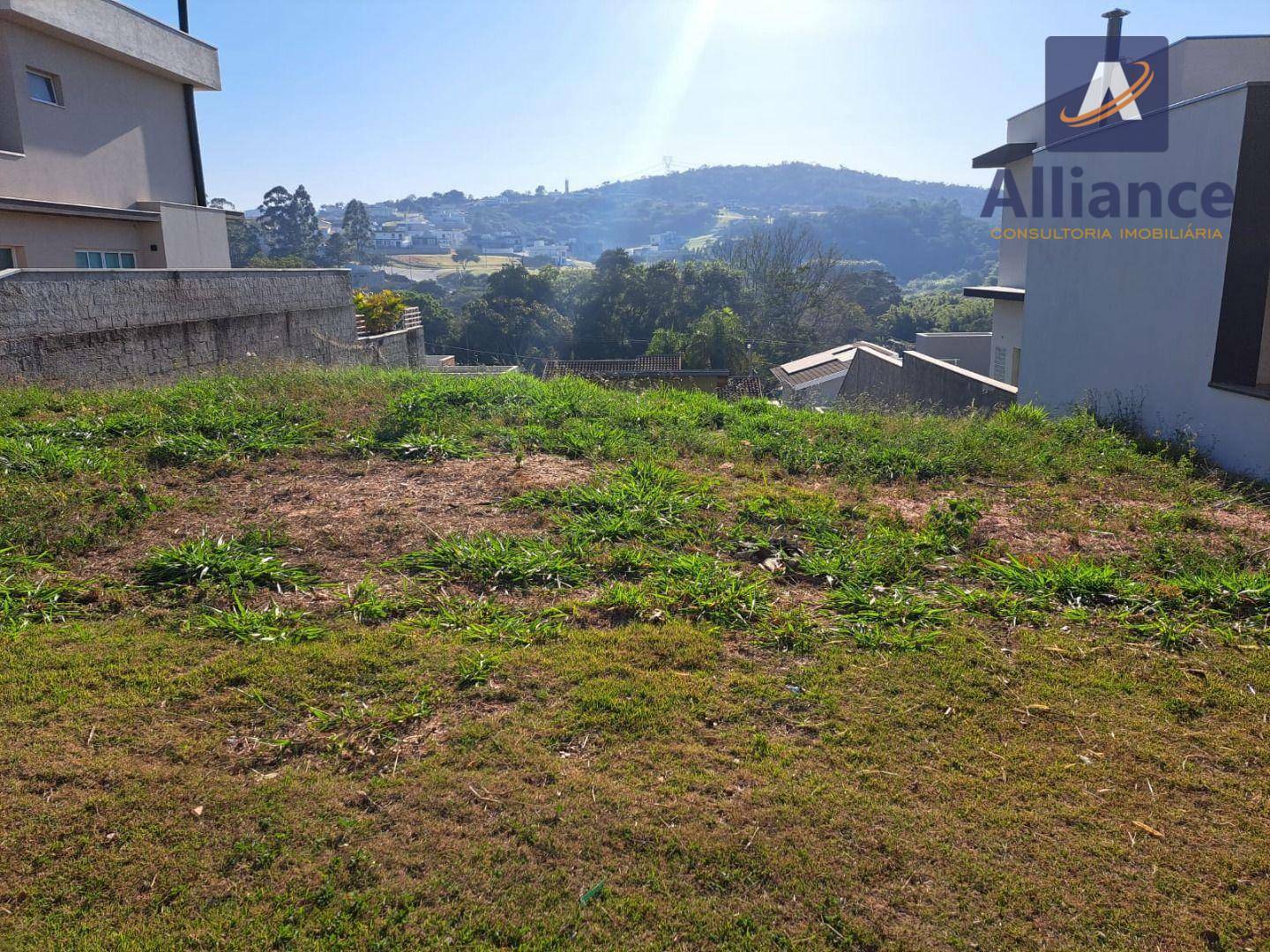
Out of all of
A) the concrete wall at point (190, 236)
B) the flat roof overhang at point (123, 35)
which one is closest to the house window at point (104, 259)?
the concrete wall at point (190, 236)

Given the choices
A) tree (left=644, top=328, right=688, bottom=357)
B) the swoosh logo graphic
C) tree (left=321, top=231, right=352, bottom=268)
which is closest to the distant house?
tree (left=644, top=328, right=688, bottom=357)

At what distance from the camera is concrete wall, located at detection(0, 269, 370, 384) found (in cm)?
877

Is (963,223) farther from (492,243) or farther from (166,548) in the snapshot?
(166,548)

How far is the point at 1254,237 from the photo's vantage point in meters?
7.29

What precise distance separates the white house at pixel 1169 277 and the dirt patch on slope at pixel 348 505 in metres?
6.00

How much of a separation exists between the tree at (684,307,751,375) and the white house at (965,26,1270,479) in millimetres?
26495

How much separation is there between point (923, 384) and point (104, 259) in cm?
1539

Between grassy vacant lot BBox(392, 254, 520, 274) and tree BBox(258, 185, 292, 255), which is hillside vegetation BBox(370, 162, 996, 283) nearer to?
grassy vacant lot BBox(392, 254, 520, 274)

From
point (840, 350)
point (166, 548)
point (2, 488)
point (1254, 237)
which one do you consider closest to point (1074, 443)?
point (1254, 237)

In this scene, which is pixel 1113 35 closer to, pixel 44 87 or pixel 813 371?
pixel 813 371

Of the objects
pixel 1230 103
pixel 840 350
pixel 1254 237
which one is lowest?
pixel 840 350

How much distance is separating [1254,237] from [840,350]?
2522 cm

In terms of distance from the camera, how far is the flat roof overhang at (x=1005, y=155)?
16.8 m

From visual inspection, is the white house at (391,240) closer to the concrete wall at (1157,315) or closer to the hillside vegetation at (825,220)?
the hillside vegetation at (825,220)
